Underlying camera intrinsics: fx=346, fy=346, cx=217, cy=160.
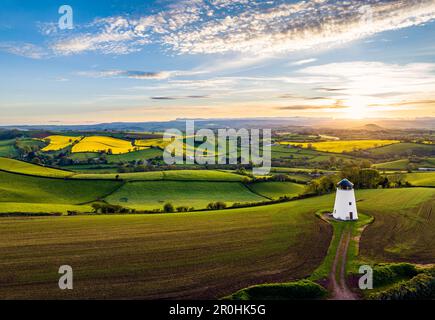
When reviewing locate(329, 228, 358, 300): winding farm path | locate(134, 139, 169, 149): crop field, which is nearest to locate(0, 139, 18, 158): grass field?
locate(134, 139, 169, 149): crop field

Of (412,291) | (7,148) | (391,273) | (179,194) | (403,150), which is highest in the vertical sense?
(7,148)

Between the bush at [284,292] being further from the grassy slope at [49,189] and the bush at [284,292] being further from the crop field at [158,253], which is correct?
the grassy slope at [49,189]

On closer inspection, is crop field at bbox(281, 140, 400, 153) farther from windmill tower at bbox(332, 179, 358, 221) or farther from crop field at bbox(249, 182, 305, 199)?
windmill tower at bbox(332, 179, 358, 221)

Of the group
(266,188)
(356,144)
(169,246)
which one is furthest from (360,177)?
(356,144)

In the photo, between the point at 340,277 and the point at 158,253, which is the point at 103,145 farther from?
the point at 340,277

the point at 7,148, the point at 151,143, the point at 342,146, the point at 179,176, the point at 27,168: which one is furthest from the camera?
the point at 151,143

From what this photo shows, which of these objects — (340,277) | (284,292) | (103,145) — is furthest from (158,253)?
(103,145)

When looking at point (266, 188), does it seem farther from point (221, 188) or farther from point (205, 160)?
point (205, 160)

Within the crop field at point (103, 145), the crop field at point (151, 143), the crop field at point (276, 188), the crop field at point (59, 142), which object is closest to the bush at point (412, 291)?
the crop field at point (276, 188)
